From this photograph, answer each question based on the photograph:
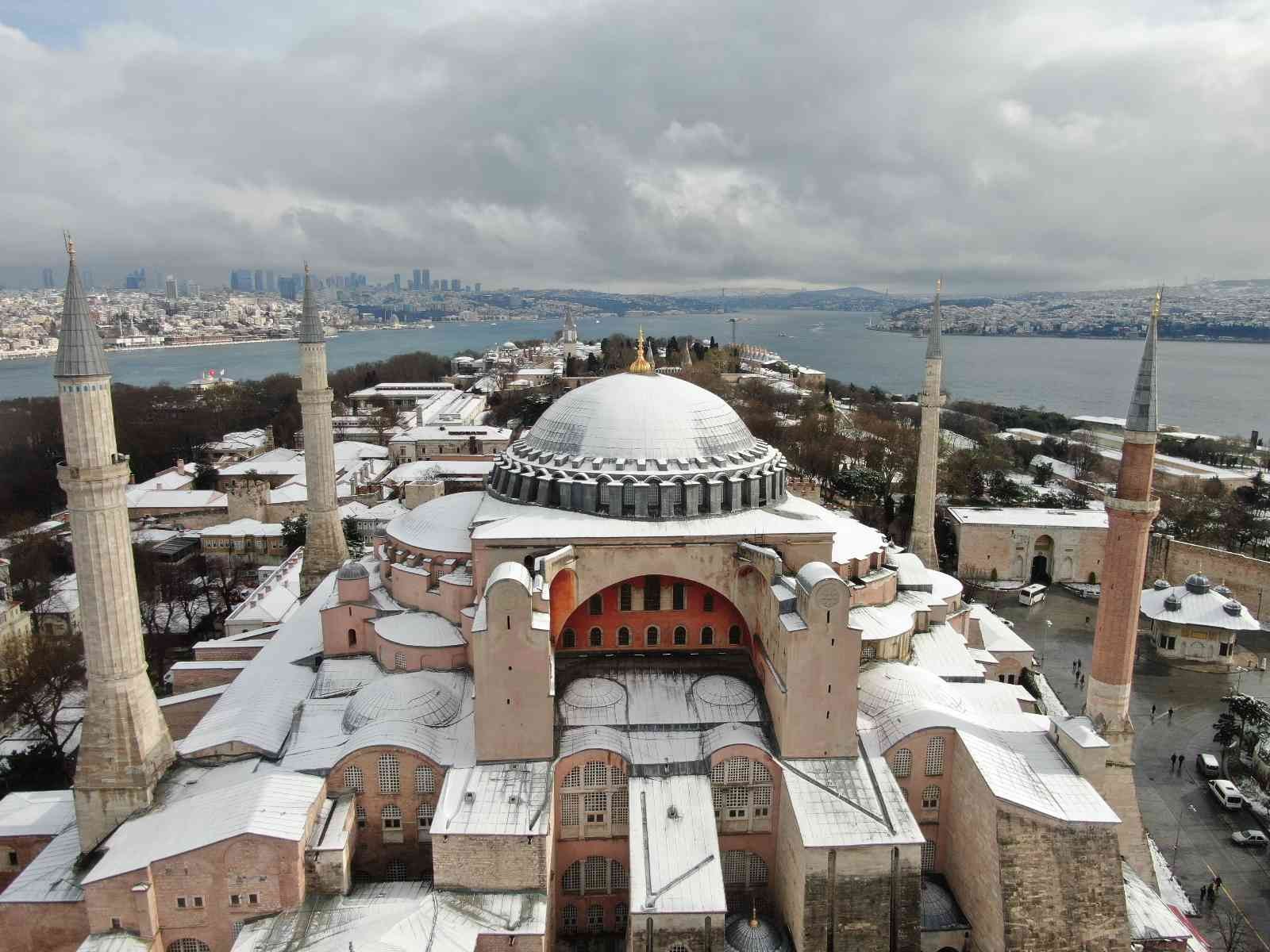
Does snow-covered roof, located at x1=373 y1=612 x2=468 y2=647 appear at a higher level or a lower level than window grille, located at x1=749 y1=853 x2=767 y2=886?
higher

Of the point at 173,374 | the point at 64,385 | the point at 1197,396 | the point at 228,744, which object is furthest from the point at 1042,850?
the point at 173,374

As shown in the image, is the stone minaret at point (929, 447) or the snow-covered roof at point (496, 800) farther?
the stone minaret at point (929, 447)

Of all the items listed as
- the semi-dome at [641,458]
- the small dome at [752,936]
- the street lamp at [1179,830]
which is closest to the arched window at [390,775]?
the semi-dome at [641,458]

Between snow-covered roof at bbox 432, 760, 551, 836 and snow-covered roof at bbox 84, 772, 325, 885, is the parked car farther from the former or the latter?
snow-covered roof at bbox 84, 772, 325, 885

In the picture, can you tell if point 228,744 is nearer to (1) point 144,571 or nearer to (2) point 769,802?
(2) point 769,802

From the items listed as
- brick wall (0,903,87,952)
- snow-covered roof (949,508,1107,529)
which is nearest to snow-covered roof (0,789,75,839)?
brick wall (0,903,87,952)

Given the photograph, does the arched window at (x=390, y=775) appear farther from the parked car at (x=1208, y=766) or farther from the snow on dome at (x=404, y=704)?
the parked car at (x=1208, y=766)

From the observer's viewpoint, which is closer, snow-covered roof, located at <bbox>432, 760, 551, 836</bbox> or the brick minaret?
snow-covered roof, located at <bbox>432, 760, 551, 836</bbox>
